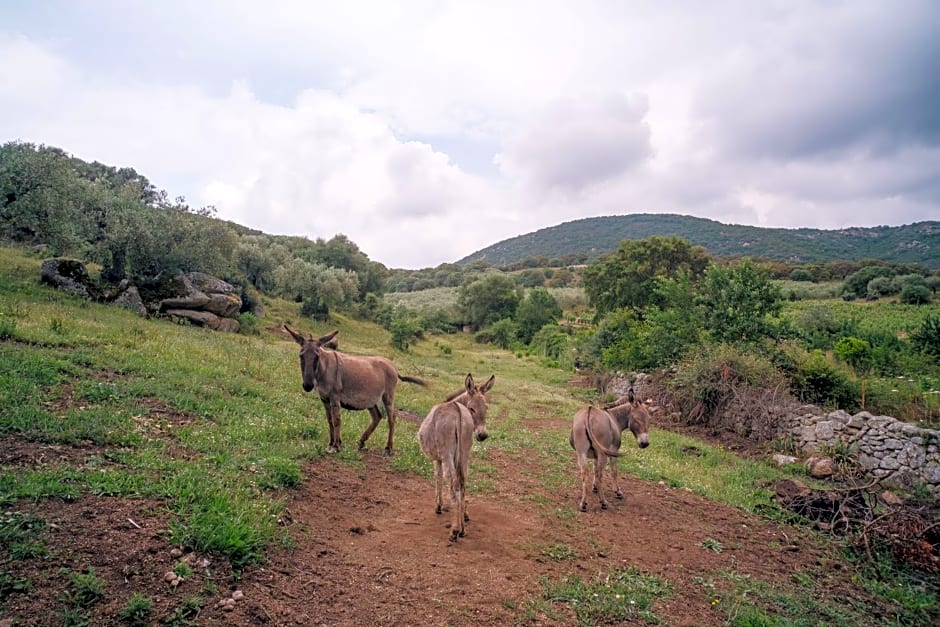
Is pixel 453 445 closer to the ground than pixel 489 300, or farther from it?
closer to the ground

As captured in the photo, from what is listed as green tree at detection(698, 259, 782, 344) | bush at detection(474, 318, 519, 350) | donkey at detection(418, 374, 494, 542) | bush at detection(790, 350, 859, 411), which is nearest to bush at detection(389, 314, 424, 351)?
bush at detection(474, 318, 519, 350)

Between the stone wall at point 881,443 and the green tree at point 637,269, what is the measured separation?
81.9 ft

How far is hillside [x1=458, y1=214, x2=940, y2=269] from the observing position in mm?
87750

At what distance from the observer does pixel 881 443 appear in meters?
13.6

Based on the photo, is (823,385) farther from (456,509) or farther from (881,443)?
(456,509)

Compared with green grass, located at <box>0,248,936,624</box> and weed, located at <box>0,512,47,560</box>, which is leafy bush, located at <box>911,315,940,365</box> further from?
weed, located at <box>0,512,47,560</box>

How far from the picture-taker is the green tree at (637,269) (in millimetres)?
40938

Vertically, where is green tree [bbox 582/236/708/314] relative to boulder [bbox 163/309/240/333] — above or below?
above

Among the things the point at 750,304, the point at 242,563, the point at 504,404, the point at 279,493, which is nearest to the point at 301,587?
the point at 242,563

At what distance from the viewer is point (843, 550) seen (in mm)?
8078

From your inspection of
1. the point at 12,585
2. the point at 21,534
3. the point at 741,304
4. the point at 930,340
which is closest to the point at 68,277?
the point at 21,534

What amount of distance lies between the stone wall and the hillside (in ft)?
243

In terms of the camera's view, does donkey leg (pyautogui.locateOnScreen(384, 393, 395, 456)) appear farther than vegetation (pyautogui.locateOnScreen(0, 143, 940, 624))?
Yes

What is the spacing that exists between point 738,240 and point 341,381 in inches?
4744
